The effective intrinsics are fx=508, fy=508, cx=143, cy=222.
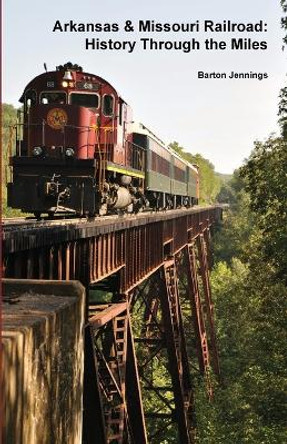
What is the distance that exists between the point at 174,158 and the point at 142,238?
1696 centimetres

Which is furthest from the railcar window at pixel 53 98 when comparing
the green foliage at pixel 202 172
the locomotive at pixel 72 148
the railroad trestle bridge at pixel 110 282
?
the green foliage at pixel 202 172

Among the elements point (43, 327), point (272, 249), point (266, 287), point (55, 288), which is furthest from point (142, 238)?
point (43, 327)

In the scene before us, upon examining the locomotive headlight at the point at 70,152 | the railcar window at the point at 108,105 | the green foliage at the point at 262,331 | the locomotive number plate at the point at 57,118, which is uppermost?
the railcar window at the point at 108,105

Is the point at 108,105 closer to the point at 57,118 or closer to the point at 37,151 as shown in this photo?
the point at 57,118

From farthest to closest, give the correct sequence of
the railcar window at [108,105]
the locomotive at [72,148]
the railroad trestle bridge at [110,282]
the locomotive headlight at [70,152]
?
the railcar window at [108,105]
the locomotive headlight at [70,152]
the locomotive at [72,148]
the railroad trestle bridge at [110,282]

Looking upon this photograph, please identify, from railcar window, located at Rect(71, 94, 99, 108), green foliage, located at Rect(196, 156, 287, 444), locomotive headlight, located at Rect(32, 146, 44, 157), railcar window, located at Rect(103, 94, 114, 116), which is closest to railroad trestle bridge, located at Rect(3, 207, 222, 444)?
green foliage, located at Rect(196, 156, 287, 444)

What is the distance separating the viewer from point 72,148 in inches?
518

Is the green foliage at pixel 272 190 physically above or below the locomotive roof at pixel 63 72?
below

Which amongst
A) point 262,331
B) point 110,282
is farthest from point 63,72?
point 262,331

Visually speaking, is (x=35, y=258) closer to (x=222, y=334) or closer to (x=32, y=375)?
(x=32, y=375)

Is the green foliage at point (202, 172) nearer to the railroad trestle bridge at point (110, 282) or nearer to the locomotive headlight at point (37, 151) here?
the railroad trestle bridge at point (110, 282)

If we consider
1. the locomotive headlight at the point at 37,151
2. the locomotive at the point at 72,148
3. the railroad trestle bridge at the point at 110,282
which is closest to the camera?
the railroad trestle bridge at the point at 110,282

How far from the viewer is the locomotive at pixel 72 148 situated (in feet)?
38.8

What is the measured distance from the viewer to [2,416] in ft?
5.56
